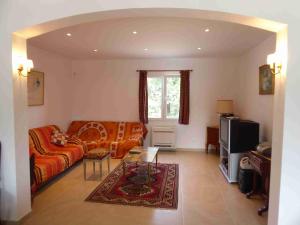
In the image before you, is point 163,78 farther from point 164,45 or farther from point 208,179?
point 208,179

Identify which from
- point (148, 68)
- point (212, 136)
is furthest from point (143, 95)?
point (212, 136)

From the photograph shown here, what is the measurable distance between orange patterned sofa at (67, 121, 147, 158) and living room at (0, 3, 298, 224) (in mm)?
259

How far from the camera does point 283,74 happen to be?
2037 mm

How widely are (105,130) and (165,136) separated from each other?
5.07 ft

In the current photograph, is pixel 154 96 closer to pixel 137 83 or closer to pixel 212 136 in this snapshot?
pixel 137 83

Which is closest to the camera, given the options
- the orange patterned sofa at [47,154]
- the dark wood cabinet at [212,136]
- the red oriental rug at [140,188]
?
the red oriental rug at [140,188]

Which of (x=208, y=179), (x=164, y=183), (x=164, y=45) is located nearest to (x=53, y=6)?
(x=164, y=45)

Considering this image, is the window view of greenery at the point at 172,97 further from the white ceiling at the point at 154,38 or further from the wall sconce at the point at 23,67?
the wall sconce at the point at 23,67

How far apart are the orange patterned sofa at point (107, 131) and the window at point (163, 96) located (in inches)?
23.7

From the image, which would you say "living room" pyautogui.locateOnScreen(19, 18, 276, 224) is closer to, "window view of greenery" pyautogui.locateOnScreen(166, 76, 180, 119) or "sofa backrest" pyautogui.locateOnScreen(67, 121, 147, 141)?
"window view of greenery" pyautogui.locateOnScreen(166, 76, 180, 119)

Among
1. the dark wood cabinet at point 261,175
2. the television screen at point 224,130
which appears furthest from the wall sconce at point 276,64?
the television screen at point 224,130

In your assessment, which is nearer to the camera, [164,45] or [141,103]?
[164,45]

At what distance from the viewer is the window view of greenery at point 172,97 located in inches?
235

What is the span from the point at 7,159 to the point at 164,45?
10.5 ft
